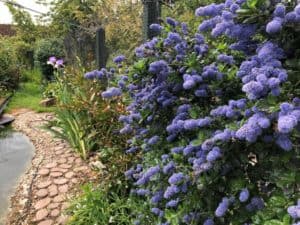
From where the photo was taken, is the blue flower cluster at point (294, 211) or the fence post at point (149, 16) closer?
the blue flower cluster at point (294, 211)

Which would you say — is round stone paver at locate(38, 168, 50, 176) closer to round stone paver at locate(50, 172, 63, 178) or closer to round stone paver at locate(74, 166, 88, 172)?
round stone paver at locate(50, 172, 63, 178)

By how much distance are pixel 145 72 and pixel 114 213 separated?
4.42 feet

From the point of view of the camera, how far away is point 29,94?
895 cm

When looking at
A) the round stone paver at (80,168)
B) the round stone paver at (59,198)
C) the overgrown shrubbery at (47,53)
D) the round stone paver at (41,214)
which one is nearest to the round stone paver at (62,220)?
the round stone paver at (41,214)

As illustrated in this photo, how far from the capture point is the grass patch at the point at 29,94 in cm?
758

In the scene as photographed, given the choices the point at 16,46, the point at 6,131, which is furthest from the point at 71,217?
the point at 16,46

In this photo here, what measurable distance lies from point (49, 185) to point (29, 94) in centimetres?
583

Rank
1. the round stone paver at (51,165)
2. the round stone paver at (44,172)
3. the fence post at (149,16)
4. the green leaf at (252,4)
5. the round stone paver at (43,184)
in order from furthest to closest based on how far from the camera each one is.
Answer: the round stone paver at (51,165)
the round stone paver at (44,172)
the round stone paver at (43,184)
the fence post at (149,16)
the green leaf at (252,4)

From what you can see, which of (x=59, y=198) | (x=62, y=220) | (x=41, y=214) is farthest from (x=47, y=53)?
(x=62, y=220)

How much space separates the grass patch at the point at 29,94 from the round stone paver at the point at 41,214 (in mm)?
4138

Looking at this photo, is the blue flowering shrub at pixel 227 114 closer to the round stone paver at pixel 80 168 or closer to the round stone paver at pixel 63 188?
the round stone paver at pixel 63 188

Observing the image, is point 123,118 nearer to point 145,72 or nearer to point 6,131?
point 145,72

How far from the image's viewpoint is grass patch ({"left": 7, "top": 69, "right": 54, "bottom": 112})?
758 cm

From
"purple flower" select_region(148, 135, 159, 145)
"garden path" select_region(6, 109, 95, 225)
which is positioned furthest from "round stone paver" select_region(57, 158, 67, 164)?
"purple flower" select_region(148, 135, 159, 145)
